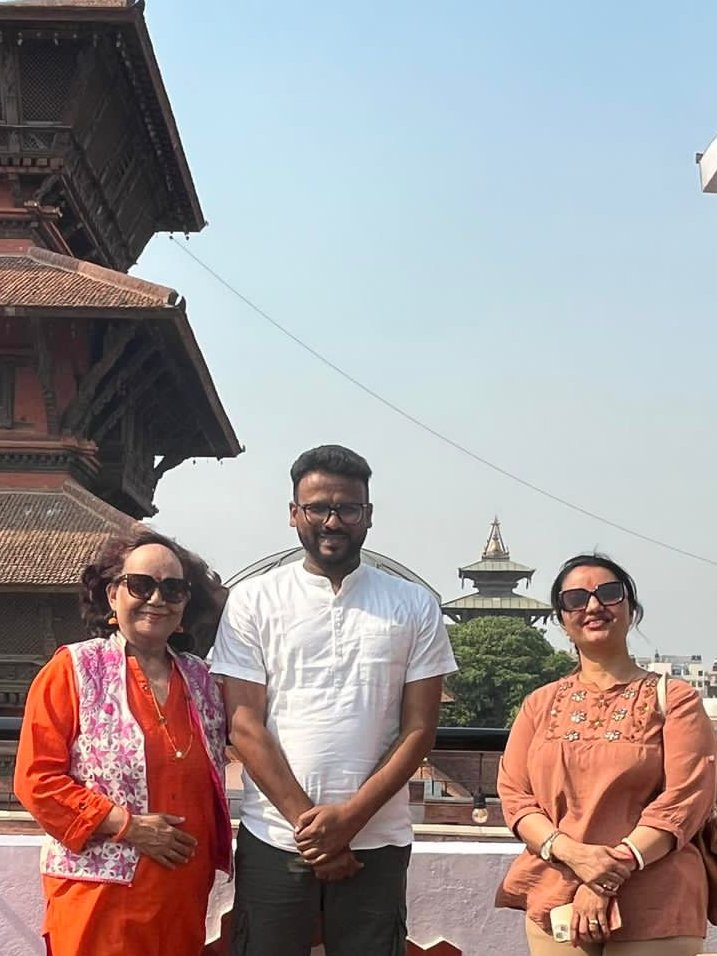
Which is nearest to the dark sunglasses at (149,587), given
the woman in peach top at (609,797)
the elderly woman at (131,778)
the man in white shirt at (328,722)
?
the elderly woman at (131,778)

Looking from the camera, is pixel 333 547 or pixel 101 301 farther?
pixel 101 301

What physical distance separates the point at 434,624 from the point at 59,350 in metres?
9.04

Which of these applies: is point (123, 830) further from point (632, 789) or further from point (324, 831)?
point (632, 789)

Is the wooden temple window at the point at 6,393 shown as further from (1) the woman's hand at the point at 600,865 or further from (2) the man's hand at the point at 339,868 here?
(1) the woman's hand at the point at 600,865

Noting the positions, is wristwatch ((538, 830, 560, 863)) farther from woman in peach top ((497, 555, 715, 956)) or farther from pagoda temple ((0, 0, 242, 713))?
pagoda temple ((0, 0, 242, 713))

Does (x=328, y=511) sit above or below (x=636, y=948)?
above

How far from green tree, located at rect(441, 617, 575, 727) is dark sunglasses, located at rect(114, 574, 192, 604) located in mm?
36745

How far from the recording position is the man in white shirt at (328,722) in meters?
2.49

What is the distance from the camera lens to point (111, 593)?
2.67 metres

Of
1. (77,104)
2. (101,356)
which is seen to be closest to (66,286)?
(101,356)

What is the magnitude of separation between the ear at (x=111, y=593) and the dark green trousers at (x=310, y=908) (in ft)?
2.19

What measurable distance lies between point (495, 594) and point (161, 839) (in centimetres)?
6024

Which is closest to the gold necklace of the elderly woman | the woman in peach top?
the elderly woman

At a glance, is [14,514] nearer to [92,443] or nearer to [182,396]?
[92,443]
